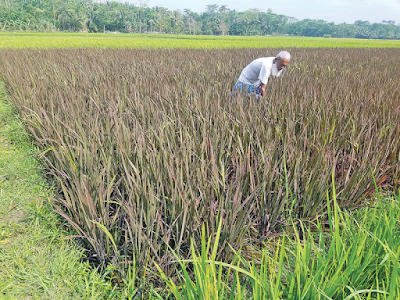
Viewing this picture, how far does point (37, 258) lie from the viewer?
58.6 inches

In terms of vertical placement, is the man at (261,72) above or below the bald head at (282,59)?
below

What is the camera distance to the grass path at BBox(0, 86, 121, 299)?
1296 millimetres

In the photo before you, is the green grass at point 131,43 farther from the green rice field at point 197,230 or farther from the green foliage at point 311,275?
the green foliage at point 311,275

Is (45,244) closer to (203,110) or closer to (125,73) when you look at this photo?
(203,110)

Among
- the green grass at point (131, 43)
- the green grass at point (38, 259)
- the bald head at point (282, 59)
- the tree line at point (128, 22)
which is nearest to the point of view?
the green grass at point (38, 259)

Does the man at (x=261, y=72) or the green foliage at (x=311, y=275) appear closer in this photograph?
the green foliage at (x=311, y=275)

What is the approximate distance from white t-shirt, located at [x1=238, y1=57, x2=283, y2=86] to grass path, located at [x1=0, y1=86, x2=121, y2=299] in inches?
108

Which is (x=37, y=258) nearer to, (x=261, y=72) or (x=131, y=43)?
(x=261, y=72)

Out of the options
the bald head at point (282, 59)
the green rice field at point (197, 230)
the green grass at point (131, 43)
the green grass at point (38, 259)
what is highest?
the bald head at point (282, 59)

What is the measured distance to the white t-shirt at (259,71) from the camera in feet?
11.8

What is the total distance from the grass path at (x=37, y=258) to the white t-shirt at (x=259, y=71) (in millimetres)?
2736

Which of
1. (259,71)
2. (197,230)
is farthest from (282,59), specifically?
(197,230)

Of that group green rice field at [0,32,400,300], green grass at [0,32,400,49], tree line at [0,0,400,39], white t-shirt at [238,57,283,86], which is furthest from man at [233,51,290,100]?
tree line at [0,0,400,39]

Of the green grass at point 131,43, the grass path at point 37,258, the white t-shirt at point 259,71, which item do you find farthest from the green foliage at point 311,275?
the green grass at point 131,43
